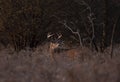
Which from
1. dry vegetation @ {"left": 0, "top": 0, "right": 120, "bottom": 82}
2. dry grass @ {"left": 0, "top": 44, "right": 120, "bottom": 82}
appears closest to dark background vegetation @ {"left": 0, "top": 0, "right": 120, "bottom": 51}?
dry vegetation @ {"left": 0, "top": 0, "right": 120, "bottom": 82}

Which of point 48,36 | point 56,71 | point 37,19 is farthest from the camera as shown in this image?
point 37,19

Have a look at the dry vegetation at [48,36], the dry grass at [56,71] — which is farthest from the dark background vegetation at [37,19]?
the dry grass at [56,71]

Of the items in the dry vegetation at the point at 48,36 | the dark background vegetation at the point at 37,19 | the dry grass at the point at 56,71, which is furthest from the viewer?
the dark background vegetation at the point at 37,19

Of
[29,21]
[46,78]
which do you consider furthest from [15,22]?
[46,78]

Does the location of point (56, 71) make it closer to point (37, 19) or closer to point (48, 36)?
point (48, 36)

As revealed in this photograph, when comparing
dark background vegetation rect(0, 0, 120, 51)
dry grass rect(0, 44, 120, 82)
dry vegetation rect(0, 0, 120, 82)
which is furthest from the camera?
dark background vegetation rect(0, 0, 120, 51)

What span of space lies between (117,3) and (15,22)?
6146mm

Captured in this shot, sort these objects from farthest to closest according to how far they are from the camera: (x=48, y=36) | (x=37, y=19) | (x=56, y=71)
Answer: (x=37, y=19) → (x=48, y=36) → (x=56, y=71)

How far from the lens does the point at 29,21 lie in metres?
16.9

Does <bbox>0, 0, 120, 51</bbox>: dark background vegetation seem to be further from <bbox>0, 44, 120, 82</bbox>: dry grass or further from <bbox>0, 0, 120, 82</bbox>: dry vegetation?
<bbox>0, 44, 120, 82</bbox>: dry grass

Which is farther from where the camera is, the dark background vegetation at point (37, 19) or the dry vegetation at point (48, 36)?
the dark background vegetation at point (37, 19)

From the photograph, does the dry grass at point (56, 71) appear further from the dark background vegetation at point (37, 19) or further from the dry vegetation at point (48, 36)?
the dark background vegetation at point (37, 19)

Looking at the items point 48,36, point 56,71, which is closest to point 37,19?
point 48,36

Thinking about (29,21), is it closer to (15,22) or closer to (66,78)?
(15,22)
